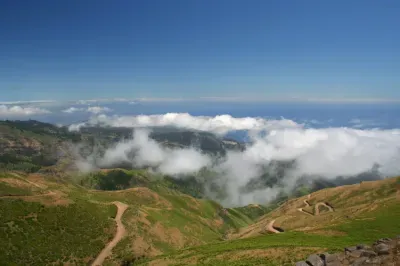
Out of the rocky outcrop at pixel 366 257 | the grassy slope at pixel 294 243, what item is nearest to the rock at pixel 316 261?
the rocky outcrop at pixel 366 257

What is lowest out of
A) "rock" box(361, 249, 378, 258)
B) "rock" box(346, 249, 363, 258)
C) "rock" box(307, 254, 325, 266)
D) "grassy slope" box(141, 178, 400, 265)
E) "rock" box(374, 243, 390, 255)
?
"grassy slope" box(141, 178, 400, 265)

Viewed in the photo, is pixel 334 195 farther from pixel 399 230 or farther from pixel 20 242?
pixel 20 242

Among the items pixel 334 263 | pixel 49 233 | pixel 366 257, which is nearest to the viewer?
pixel 366 257

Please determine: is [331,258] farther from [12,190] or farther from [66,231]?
[12,190]

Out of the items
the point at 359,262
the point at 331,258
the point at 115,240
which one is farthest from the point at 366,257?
the point at 115,240

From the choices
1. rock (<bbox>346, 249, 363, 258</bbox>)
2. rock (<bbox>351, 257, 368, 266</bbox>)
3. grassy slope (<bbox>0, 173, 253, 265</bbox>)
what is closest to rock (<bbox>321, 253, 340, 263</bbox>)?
rock (<bbox>346, 249, 363, 258</bbox>)

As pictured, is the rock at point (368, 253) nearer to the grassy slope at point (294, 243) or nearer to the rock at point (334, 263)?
the rock at point (334, 263)

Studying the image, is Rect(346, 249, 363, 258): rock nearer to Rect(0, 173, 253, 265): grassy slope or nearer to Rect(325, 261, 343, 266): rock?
Rect(325, 261, 343, 266): rock
